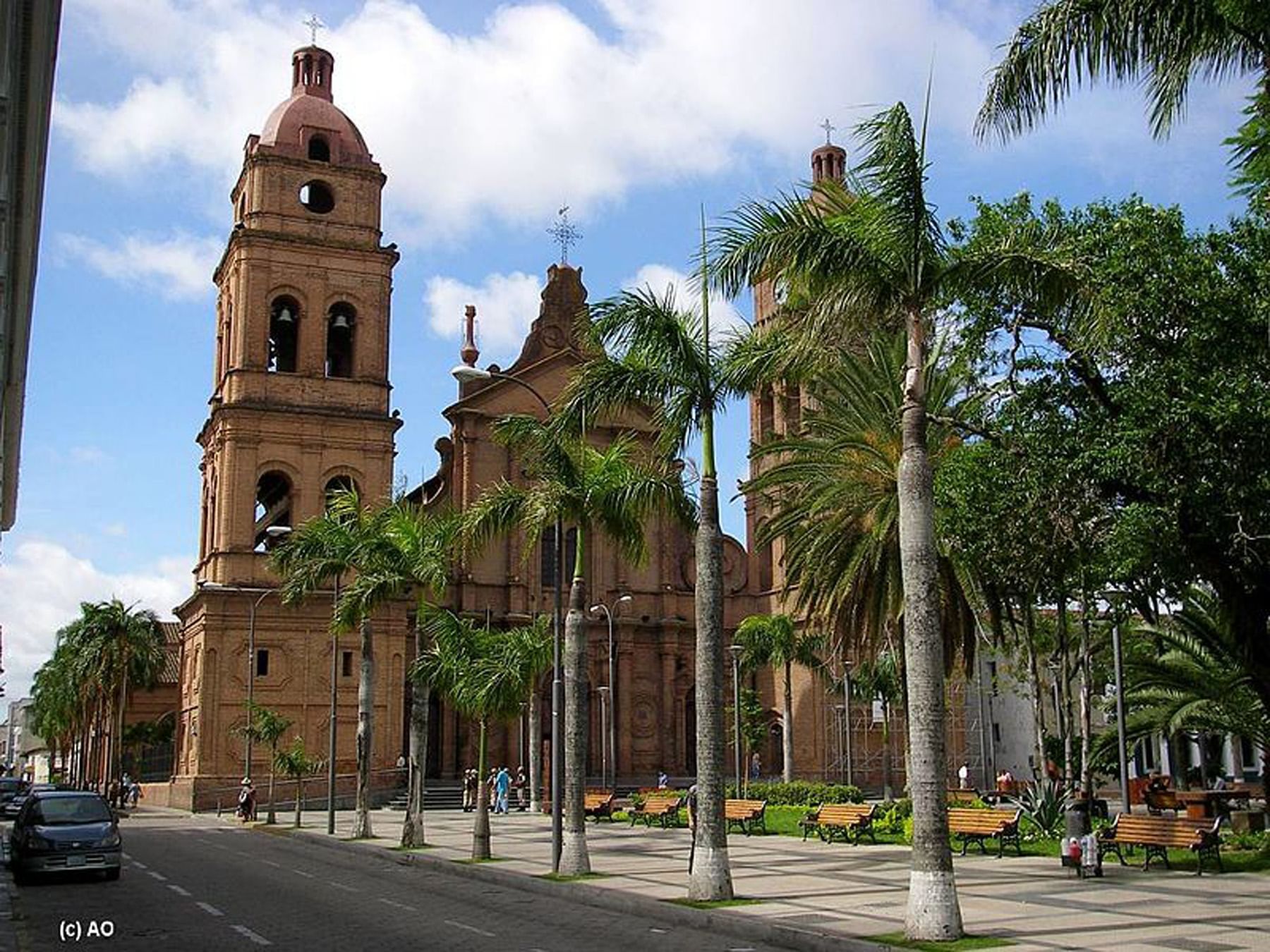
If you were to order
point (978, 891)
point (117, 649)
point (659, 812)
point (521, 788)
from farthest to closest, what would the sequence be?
1. point (117, 649)
2. point (521, 788)
3. point (659, 812)
4. point (978, 891)

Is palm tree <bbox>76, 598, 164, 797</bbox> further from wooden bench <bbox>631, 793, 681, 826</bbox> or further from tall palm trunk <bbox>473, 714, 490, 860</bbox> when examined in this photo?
tall palm trunk <bbox>473, 714, 490, 860</bbox>

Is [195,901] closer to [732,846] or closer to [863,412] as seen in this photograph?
[732,846]

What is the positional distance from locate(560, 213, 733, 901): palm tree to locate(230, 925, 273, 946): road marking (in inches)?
231

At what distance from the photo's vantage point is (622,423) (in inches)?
2264

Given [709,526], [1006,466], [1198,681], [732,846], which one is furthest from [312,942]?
[1198,681]

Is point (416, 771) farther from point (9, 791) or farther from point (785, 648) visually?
point (9, 791)

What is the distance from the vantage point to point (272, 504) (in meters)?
53.9

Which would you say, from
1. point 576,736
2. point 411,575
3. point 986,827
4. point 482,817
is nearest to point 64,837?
point 482,817

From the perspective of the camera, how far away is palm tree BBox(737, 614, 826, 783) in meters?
45.3

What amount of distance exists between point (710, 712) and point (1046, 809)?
516 inches

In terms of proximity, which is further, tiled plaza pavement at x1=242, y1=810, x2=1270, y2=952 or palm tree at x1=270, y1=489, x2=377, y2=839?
palm tree at x1=270, y1=489, x2=377, y2=839

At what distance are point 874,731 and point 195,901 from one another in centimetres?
4077

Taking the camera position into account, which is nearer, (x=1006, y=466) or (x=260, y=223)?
(x=1006, y=466)

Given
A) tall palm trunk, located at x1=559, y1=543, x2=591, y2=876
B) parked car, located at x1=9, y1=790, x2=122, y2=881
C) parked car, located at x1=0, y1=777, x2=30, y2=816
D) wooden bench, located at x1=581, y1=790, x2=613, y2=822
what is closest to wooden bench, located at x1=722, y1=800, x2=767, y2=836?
wooden bench, located at x1=581, y1=790, x2=613, y2=822
